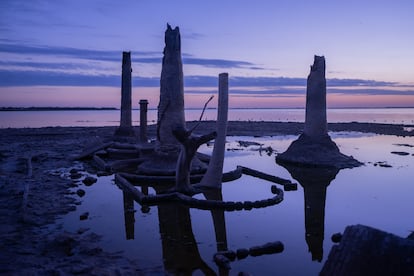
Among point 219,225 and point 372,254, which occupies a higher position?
point 372,254

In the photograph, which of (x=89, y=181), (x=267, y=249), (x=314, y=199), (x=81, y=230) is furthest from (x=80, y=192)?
(x=314, y=199)

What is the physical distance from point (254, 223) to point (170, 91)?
7358 mm

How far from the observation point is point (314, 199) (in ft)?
37.4

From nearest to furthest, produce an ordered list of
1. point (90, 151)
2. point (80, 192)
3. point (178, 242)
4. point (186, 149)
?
point (178, 242)
point (186, 149)
point (80, 192)
point (90, 151)

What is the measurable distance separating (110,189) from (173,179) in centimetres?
216

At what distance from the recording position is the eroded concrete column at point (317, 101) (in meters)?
18.7

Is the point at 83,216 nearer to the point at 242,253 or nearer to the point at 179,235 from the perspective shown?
the point at 179,235

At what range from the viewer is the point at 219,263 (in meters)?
6.29

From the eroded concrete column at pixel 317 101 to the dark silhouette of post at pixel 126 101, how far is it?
10311 mm

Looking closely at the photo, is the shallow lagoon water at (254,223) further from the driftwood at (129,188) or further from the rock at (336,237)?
the driftwood at (129,188)

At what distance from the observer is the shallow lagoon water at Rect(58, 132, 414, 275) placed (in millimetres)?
6641

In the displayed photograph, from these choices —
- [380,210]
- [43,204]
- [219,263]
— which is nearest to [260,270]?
[219,263]

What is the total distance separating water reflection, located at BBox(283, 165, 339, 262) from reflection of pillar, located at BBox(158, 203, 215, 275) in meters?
2.25

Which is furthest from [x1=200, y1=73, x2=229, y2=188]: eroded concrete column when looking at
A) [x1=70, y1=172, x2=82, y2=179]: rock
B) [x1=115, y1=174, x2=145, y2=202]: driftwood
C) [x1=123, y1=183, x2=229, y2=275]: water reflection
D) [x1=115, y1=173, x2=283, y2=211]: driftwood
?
[x1=70, y1=172, x2=82, y2=179]: rock
